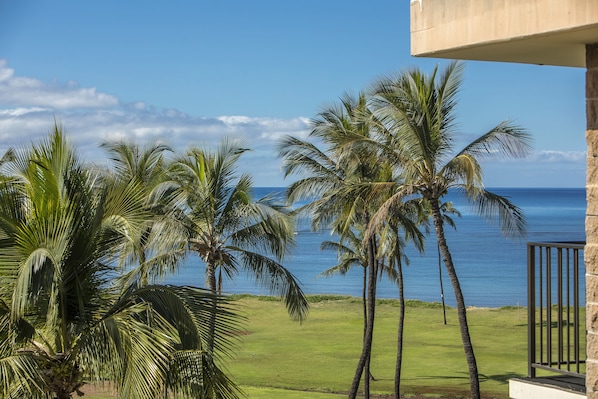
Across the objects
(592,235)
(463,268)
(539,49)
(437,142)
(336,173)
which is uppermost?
(539,49)

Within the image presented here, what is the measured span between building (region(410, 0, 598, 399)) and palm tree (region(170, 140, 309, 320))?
17.6m

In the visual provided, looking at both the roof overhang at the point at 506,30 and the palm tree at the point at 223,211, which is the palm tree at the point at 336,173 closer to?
the palm tree at the point at 223,211

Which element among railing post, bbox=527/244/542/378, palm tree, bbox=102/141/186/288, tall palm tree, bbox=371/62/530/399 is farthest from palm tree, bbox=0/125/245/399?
tall palm tree, bbox=371/62/530/399

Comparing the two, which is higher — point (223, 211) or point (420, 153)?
point (420, 153)

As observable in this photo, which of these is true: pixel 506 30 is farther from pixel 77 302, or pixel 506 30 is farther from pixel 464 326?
pixel 464 326

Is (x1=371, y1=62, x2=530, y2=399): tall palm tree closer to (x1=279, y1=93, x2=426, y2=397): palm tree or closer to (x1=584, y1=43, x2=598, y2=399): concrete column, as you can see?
(x1=279, y1=93, x2=426, y2=397): palm tree

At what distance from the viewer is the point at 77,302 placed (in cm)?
1223

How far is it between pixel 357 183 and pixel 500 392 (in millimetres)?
10013

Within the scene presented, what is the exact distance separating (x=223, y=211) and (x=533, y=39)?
1948cm

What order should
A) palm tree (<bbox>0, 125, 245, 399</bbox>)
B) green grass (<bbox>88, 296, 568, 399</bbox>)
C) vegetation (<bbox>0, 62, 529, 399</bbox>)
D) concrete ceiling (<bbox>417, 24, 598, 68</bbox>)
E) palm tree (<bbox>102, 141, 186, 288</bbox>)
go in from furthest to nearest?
green grass (<bbox>88, 296, 568, 399</bbox>)
palm tree (<bbox>102, 141, 186, 288</bbox>)
vegetation (<bbox>0, 62, 529, 399</bbox>)
palm tree (<bbox>0, 125, 245, 399</bbox>)
concrete ceiling (<bbox>417, 24, 598, 68</bbox>)

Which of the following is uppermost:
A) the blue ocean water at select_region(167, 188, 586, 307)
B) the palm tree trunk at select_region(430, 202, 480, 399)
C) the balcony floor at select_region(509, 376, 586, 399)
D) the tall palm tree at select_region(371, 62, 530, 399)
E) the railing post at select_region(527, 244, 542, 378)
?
the tall palm tree at select_region(371, 62, 530, 399)

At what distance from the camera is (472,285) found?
8681 cm

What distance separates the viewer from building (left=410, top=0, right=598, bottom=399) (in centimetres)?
523

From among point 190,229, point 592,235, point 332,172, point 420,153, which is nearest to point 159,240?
point 190,229
